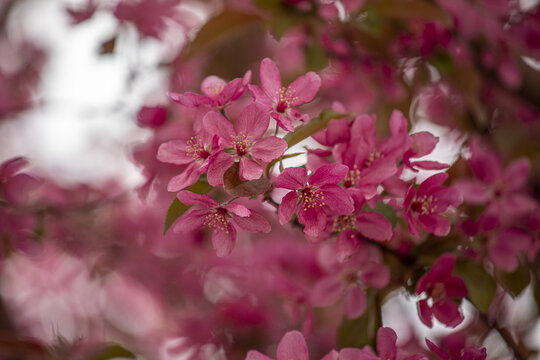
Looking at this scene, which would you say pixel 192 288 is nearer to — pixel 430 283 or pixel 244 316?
pixel 244 316

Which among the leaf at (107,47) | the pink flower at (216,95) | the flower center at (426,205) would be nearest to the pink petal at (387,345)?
the flower center at (426,205)

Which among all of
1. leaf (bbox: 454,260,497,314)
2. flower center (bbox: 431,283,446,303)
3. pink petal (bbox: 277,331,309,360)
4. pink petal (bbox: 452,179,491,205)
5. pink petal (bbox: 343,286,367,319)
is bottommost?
pink petal (bbox: 343,286,367,319)

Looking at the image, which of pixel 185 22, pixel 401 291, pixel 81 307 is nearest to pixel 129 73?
pixel 185 22

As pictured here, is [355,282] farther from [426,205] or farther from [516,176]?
[516,176]

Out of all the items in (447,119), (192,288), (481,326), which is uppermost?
(447,119)

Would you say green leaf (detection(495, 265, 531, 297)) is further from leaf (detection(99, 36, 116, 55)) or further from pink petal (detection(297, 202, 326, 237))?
leaf (detection(99, 36, 116, 55))

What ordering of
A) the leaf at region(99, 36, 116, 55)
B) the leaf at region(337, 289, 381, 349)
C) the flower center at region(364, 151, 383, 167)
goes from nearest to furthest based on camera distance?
the flower center at region(364, 151, 383, 167), the leaf at region(337, 289, 381, 349), the leaf at region(99, 36, 116, 55)

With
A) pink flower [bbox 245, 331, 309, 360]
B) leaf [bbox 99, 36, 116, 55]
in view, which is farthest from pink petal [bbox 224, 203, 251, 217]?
leaf [bbox 99, 36, 116, 55]
